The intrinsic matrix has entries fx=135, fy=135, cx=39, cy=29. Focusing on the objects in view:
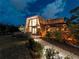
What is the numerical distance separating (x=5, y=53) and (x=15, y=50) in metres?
1.48

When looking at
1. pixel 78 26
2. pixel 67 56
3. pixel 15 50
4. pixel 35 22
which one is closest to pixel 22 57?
pixel 15 50

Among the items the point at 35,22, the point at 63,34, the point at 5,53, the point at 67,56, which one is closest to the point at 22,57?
the point at 5,53

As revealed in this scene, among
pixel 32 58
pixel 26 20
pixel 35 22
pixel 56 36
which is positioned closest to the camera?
pixel 32 58

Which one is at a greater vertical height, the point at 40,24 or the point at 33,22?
the point at 33,22

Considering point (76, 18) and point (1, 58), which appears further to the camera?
point (76, 18)

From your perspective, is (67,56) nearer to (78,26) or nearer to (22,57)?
(22,57)

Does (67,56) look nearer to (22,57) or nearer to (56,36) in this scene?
(22,57)

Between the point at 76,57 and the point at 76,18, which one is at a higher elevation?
the point at 76,18

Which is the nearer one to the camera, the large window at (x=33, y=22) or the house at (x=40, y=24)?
the house at (x=40, y=24)

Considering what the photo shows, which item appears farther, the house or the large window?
the large window

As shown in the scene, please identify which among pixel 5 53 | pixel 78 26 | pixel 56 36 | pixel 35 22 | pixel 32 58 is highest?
pixel 35 22

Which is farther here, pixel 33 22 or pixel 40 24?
pixel 33 22

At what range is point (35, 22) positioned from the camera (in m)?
32.7

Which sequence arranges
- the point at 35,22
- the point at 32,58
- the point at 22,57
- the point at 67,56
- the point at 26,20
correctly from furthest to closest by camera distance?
the point at 26,20 → the point at 35,22 → the point at 32,58 → the point at 22,57 → the point at 67,56
